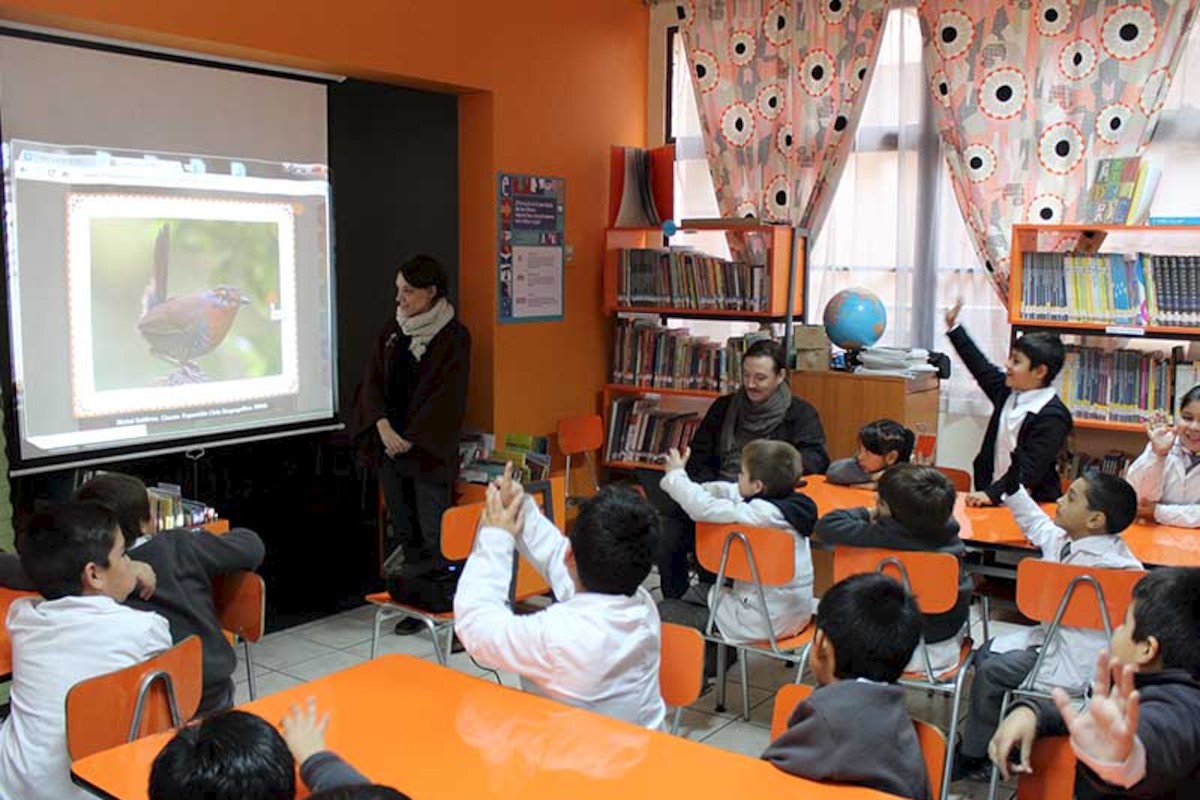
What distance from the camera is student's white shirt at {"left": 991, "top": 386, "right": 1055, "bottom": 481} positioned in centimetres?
431

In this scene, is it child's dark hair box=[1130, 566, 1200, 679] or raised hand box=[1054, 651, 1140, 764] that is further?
child's dark hair box=[1130, 566, 1200, 679]

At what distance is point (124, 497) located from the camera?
10.4 ft

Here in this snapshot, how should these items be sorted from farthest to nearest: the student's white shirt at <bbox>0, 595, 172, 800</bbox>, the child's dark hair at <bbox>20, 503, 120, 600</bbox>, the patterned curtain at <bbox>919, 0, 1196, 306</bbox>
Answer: the patterned curtain at <bbox>919, 0, 1196, 306</bbox> < the child's dark hair at <bbox>20, 503, 120, 600</bbox> < the student's white shirt at <bbox>0, 595, 172, 800</bbox>

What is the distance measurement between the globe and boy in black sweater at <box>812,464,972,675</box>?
2115mm

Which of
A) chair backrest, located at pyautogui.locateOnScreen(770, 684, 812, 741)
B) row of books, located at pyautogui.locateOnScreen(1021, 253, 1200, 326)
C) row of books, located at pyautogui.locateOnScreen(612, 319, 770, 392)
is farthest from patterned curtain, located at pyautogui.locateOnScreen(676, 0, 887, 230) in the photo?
chair backrest, located at pyautogui.locateOnScreen(770, 684, 812, 741)

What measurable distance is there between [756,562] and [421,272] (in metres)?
2.11

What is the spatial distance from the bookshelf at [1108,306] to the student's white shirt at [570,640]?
3.22 metres

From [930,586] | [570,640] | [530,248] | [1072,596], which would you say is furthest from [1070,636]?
[530,248]

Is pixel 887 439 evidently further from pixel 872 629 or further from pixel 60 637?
pixel 60 637

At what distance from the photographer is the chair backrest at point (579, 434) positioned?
5699 mm

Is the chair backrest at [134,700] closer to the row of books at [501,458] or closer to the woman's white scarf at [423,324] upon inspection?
the woman's white scarf at [423,324]

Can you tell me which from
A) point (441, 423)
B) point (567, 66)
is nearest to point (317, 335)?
point (441, 423)

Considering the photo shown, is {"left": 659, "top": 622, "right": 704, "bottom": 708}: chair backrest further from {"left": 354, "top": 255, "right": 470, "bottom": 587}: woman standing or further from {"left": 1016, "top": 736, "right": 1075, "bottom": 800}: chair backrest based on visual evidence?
{"left": 354, "top": 255, "right": 470, "bottom": 587}: woman standing

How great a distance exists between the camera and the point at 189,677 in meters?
2.47
